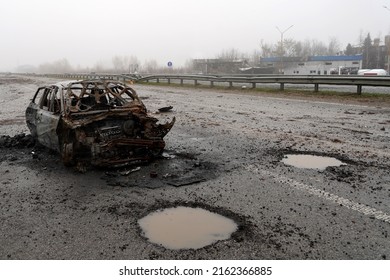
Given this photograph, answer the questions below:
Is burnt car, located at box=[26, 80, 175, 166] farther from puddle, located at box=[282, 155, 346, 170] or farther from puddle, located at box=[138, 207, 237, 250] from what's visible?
puddle, located at box=[282, 155, 346, 170]

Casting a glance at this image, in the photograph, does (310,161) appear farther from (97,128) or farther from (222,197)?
(97,128)

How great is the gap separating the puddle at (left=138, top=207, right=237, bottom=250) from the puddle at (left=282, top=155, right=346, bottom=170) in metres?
2.51

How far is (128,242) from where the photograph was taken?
12.5ft

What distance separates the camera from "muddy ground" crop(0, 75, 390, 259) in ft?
12.0

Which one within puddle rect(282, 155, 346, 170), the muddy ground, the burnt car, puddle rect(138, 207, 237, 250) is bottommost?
puddle rect(138, 207, 237, 250)

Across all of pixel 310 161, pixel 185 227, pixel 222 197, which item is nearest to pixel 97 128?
pixel 222 197

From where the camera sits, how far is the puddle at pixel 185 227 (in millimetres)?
3887

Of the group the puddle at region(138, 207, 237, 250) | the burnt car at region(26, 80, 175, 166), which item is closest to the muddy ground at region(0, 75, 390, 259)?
the puddle at region(138, 207, 237, 250)

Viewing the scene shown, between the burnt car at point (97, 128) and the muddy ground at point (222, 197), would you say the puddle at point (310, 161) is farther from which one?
the burnt car at point (97, 128)

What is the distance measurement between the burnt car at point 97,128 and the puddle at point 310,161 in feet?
7.69

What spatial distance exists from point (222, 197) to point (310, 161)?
2.36 metres

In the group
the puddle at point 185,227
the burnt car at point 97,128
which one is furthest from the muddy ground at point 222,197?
the burnt car at point 97,128
